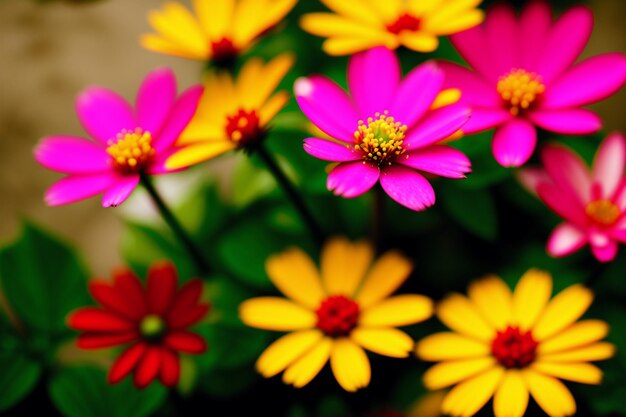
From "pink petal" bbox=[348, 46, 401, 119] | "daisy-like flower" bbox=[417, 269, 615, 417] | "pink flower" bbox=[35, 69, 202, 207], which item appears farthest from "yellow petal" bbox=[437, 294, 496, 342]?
"pink flower" bbox=[35, 69, 202, 207]

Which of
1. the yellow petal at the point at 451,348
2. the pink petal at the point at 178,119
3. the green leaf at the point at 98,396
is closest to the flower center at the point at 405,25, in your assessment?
the pink petal at the point at 178,119

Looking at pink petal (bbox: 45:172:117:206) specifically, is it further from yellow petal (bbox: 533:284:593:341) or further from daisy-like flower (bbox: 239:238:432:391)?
yellow petal (bbox: 533:284:593:341)

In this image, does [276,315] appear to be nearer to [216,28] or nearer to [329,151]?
[329,151]

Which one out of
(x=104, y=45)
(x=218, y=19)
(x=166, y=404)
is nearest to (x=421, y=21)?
(x=218, y=19)

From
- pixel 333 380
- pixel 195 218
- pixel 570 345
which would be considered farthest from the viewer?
pixel 195 218

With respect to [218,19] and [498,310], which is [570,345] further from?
[218,19]

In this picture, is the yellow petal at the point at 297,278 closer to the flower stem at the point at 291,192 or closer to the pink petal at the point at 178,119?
the flower stem at the point at 291,192
